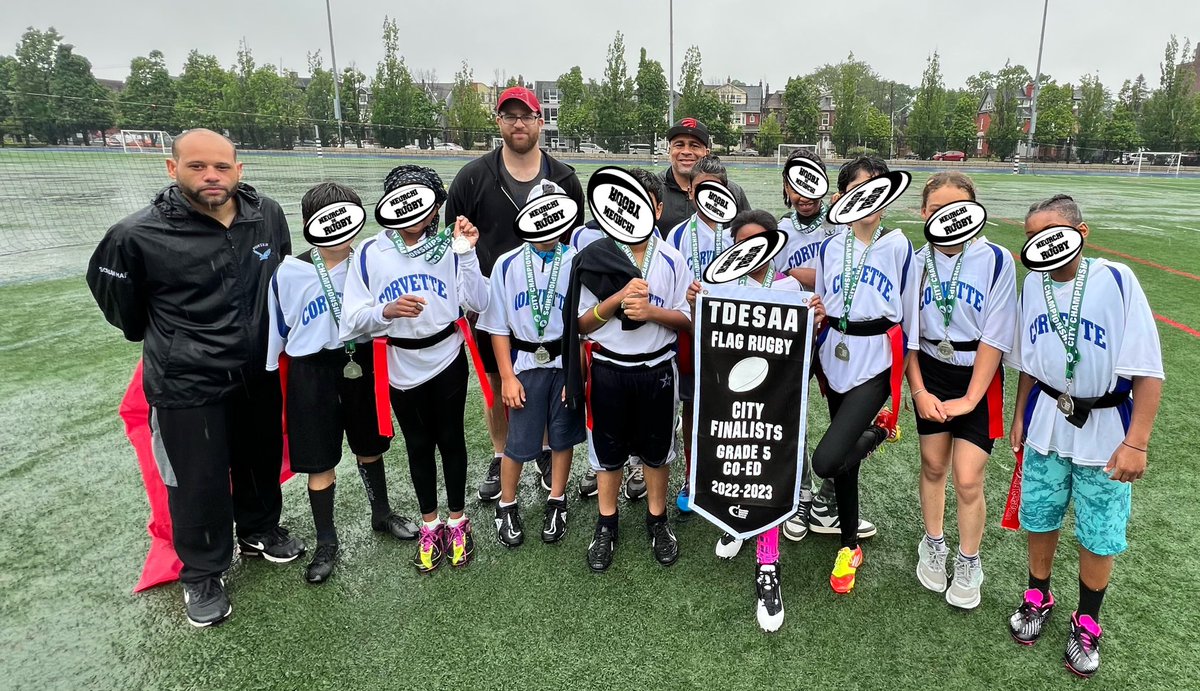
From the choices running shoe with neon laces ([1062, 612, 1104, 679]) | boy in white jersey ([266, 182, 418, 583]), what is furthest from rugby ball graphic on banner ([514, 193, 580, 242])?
running shoe with neon laces ([1062, 612, 1104, 679])

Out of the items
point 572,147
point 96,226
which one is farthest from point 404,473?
point 572,147

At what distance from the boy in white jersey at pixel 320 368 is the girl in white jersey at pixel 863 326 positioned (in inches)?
84.2

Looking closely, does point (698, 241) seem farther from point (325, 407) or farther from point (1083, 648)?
point (1083, 648)

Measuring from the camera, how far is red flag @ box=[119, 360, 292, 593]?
2.95m

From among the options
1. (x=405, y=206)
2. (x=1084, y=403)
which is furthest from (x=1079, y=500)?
(x=405, y=206)

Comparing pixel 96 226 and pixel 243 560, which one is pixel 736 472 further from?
pixel 96 226

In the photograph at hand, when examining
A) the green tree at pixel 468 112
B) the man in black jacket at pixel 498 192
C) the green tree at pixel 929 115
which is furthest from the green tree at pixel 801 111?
the man in black jacket at pixel 498 192

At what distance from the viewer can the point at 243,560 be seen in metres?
3.26

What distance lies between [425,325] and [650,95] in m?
50.8

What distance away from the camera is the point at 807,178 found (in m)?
3.16

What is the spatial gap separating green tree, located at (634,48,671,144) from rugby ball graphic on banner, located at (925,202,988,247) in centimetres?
4719

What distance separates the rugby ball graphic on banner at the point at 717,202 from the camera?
2.96 metres

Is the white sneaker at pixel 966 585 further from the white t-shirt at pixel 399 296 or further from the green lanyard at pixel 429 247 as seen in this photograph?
the green lanyard at pixel 429 247

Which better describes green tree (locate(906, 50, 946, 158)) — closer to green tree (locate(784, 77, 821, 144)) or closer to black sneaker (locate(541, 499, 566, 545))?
green tree (locate(784, 77, 821, 144))
